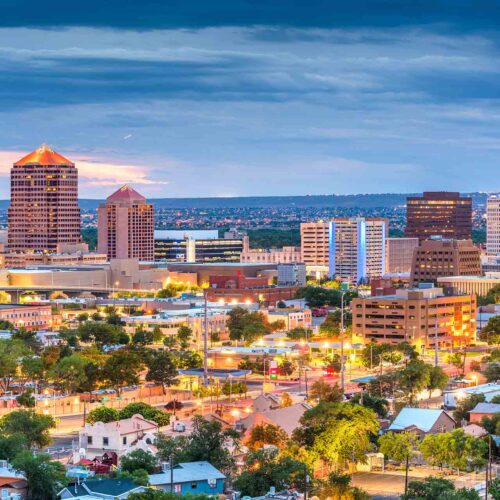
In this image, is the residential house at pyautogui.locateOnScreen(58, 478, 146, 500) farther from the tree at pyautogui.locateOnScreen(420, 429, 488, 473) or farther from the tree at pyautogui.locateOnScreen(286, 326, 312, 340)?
the tree at pyautogui.locateOnScreen(286, 326, 312, 340)

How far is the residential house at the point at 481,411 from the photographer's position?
73.9 m

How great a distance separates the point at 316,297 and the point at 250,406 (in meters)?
87.6

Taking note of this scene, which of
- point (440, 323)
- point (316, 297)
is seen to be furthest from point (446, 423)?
point (316, 297)

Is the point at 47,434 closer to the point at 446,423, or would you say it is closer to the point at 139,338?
the point at 446,423

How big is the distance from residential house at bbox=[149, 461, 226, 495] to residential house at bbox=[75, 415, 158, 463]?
7.05 metres

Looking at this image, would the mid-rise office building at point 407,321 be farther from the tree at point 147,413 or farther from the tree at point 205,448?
the tree at point 205,448

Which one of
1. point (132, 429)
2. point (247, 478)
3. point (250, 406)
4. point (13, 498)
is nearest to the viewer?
point (13, 498)

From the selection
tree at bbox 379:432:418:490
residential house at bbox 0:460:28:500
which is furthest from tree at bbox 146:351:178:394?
residential house at bbox 0:460:28:500

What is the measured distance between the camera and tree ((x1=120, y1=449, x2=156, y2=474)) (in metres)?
57.7

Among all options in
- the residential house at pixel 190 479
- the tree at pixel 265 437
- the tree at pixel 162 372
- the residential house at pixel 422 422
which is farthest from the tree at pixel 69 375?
the residential house at pixel 190 479

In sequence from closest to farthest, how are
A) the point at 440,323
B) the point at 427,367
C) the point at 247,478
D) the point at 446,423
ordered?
1. the point at 247,478
2. the point at 446,423
3. the point at 427,367
4. the point at 440,323

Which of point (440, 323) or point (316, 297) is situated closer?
point (440, 323)

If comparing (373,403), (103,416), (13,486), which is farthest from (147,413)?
(13,486)

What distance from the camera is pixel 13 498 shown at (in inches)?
2058
